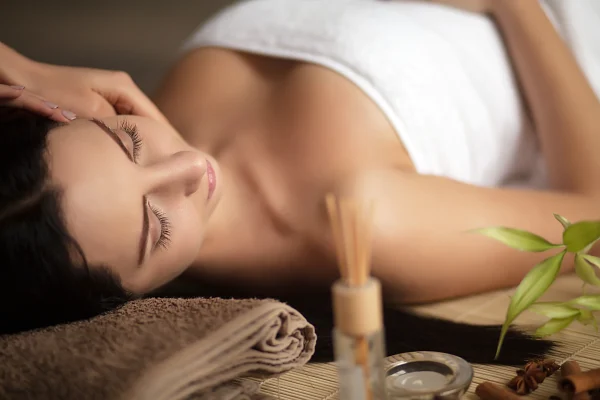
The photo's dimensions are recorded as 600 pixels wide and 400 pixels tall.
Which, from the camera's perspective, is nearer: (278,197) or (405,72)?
(278,197)

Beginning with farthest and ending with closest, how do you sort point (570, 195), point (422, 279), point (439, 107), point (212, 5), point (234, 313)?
point (212, 5) → point (439, 107) → point (570, 195) → point (422, 279) → point (234, 313)

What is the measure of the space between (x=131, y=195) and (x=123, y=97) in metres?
0.39

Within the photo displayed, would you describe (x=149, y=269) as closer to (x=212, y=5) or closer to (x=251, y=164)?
(x=251, y=164)

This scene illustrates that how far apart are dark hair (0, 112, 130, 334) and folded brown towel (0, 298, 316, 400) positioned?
0.04 meters

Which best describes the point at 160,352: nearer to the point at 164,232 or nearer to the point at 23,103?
the point at 164,232

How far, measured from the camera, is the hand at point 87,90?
114 cm

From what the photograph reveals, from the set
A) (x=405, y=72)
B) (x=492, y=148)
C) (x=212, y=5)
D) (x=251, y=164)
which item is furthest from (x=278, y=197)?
(x=212, y=5)

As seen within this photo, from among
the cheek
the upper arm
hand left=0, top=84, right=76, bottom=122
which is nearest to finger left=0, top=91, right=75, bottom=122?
hand left=0, top=84, right=76, bottom=122

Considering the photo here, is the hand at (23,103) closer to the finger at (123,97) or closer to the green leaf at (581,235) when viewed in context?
the finger at (123,97)

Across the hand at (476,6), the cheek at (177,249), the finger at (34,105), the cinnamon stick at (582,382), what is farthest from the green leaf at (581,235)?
the hand at (476,6)

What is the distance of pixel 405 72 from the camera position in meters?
1.26

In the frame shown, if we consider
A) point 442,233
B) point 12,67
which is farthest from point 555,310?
point 12,67

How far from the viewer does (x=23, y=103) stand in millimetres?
974

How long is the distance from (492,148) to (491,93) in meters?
0.11
